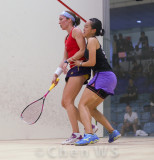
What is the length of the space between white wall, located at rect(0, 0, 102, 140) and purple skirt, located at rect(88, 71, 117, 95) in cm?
Answer: 132

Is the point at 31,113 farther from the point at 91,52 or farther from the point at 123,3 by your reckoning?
the point at 123,3

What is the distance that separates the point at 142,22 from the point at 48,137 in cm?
237

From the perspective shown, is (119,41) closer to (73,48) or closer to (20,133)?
(20,133)

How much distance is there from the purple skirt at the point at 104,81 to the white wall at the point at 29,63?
1.32 meters

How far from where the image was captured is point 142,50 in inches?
210

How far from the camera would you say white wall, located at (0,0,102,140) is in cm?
354

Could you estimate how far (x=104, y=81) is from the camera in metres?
2.41

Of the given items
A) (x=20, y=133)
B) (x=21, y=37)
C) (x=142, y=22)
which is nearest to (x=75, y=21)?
(x=21, y=37)

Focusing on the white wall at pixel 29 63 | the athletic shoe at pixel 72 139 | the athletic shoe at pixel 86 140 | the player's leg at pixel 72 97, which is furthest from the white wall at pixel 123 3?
the athletic shoe at pixel 86 140

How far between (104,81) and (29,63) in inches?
60.7

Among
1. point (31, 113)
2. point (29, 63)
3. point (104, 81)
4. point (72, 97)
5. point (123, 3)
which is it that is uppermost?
point (123, 3)

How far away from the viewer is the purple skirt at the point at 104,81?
241cm

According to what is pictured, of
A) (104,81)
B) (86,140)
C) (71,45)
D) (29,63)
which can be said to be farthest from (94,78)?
(29,63)

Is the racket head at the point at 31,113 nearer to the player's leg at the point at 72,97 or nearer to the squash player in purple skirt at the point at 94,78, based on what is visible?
the player's leg at the point at 72,97
